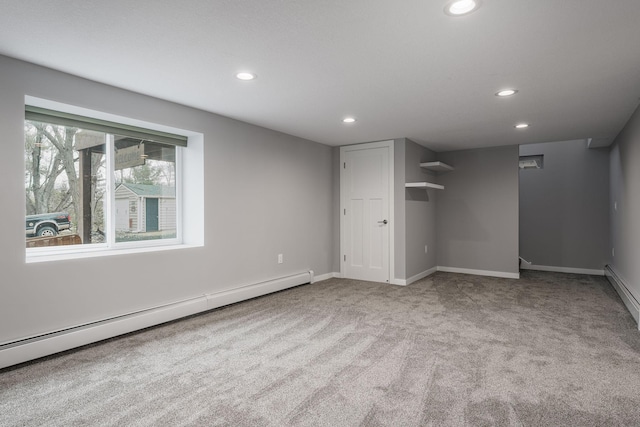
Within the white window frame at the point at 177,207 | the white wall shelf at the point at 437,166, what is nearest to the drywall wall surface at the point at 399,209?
the white wall shelf at the point at 437,166

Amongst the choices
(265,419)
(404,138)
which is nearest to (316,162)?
(404,138)

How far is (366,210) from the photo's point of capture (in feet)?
18.7

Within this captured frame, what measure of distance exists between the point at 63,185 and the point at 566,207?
737cm

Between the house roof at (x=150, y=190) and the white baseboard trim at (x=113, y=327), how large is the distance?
1.18 metres

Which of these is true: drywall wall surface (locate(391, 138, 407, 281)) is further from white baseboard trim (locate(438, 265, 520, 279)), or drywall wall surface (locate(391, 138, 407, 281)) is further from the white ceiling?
white baseboard trim (locate(438, 265, 520, 279))

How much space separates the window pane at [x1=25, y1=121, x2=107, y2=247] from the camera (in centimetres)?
296

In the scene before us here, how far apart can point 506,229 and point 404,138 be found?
7.99 ft

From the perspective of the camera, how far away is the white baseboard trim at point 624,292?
143 inches

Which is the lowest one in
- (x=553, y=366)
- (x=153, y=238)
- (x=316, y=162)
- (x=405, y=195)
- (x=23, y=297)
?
(x=553, y=366)

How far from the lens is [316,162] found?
223 inches

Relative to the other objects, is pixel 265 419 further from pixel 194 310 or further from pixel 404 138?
pixel 404 138

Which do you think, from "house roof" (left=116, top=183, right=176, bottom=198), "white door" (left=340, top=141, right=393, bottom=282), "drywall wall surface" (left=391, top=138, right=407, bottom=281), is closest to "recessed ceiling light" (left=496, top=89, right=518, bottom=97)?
Result: "drywall wall surface" (left=391, top=138, right=407, bottom=281)

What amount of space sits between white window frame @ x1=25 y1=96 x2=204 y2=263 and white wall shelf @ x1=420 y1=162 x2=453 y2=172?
354 cm

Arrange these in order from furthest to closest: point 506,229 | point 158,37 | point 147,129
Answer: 1. point 506,229
2. point 147,129
3. point 158,37
